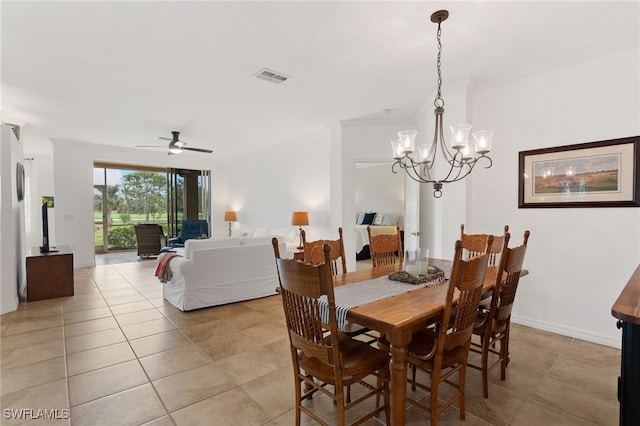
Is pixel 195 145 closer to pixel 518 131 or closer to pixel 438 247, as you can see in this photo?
pixel 438 247

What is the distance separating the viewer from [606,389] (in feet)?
6.97

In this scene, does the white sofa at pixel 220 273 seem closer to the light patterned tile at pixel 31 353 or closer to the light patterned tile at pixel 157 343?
the light patterned tile at pixel 157 343

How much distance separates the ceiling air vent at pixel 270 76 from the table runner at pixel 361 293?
2.38 metres

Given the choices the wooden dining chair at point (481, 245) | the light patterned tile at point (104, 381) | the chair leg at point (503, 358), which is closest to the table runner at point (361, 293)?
the chair leg at point (503, 358)

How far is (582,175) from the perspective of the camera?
9.59 ft

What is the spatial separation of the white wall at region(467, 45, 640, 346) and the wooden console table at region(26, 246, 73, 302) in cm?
550

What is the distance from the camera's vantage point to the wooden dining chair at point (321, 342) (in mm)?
1429

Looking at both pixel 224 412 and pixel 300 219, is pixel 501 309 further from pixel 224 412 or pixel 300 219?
pixel 300 219

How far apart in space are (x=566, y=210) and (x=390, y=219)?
17.7 ft

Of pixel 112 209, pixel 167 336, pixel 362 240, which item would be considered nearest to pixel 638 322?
pixel 167 336

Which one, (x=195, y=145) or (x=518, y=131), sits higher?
(x=195, y=145)

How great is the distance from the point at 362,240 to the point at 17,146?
6.16 meters

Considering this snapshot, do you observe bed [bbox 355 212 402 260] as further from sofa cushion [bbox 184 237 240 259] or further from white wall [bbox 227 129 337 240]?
sofa cushion [bbox 184 237 240 259]

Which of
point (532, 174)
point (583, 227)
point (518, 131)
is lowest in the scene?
point (583, 227)
